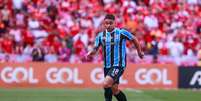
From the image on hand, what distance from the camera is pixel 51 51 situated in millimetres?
22188

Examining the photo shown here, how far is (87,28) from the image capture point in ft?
78.2

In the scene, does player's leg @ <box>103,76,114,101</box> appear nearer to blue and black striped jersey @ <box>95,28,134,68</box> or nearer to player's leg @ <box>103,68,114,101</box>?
player's leg @ <box>103,68,114,101</box>

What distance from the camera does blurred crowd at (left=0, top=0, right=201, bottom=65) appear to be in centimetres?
2230

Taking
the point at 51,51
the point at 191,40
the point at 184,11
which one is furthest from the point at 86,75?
the point at 184,11

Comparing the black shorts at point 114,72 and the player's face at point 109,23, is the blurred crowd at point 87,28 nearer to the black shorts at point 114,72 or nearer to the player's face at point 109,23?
the black shorts at point 114,72

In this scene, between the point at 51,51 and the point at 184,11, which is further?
the point at 184,11

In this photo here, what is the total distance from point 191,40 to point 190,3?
10.2 feet

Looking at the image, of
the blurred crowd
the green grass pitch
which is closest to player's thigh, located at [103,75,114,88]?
the green grass pitch

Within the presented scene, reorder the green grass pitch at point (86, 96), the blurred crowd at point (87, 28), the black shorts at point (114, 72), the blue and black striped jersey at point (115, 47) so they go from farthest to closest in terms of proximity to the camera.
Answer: the blurred crowd at point (87, 28) < the green grass pitch at point (86, 96) < the blue and black striped jersey at point (115, 47) < the black shorts at point (114, 72)

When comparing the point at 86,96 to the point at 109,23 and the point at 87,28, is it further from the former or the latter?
the point at 87,28

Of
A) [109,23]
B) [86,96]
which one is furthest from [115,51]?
[86,96]

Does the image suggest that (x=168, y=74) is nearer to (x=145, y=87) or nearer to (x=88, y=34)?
(x=145, y=87)

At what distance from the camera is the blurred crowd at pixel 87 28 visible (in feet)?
73.2

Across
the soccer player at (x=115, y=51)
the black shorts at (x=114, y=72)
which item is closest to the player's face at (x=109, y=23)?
the soccer player at (x=115, y=51)
